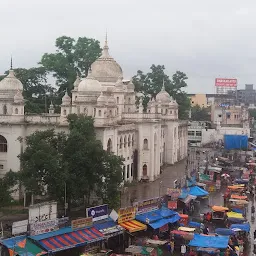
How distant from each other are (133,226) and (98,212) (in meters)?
1.94

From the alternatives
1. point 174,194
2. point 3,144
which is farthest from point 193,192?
point 3,144

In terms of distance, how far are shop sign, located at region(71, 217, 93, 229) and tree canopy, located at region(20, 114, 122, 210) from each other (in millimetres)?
3815

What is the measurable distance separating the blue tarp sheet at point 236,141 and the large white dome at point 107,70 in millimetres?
28257

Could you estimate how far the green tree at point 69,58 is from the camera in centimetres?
5794

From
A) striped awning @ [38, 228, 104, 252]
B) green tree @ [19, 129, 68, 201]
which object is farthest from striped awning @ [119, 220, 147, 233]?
green tree @ [19, 129, 68, 201]

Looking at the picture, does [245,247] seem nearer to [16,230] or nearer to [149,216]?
[149,216]

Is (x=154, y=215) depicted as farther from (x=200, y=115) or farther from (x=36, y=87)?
(x=200, y=115)

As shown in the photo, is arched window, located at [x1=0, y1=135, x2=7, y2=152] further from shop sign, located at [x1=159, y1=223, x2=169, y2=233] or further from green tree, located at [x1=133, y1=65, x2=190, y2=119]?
green tree, located at [x1=133, y1=65, x2=190, y2=119]

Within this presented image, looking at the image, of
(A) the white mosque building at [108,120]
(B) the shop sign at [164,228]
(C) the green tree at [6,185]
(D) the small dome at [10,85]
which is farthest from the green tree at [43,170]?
(D) the small dome at [10,85]

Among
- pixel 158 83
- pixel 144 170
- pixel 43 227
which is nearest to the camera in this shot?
pixel 43 227

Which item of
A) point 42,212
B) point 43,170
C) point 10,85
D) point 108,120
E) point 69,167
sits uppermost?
point 10,85

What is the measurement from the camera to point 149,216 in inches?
1044

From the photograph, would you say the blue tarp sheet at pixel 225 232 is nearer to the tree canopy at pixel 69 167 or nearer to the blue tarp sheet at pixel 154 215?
the blue tarp sheet at pixel 154 215

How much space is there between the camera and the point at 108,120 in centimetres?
3566
